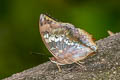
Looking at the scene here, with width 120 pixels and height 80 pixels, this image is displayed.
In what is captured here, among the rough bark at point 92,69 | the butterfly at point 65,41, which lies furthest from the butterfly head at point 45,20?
the rough bark at point 92,69

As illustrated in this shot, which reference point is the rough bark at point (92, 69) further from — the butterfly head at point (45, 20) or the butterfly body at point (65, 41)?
the butterfly head at point (45, 20)

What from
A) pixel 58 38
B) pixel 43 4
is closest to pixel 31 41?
pixel 43 4

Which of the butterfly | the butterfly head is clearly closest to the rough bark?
the butterfly

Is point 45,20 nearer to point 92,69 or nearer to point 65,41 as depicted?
point 65,41

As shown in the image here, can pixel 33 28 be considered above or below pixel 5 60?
above

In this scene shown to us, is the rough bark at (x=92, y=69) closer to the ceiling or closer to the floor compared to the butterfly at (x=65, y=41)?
closer to the floor

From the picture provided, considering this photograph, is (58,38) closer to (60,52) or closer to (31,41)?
(60,52)

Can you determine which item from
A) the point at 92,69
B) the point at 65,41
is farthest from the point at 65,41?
the point at 92,69

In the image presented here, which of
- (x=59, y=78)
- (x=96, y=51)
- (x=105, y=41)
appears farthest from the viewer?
(x=105, y=41)
